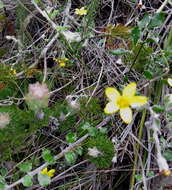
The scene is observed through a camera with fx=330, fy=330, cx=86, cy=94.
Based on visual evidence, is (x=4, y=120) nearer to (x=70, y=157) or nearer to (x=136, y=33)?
(x=70, y=157)

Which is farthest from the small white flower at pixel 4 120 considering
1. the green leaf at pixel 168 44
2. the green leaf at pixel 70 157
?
the green leaf at pixel 168 44

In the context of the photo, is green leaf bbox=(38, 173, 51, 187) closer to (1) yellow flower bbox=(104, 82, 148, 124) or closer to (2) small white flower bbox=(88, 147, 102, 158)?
(2) small white flower bbox=(88, 147, 102, 158)

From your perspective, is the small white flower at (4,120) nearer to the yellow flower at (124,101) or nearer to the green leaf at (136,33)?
the yellow flower at (124,101)

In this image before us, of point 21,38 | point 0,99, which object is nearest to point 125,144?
point 0,99

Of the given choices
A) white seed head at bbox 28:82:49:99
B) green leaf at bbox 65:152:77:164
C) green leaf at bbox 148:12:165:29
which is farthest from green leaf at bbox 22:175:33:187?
green leaf at bbox 148:12:165:29

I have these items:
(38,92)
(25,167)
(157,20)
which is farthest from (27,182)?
(157,20)

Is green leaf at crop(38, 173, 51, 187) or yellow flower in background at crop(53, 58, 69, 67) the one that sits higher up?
yellow flower in background at crop(53, 58, 69, 67)

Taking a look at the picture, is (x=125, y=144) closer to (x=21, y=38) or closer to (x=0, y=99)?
(x=0, y=99)

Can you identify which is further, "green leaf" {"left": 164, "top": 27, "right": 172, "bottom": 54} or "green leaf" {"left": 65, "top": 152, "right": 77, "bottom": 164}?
"green leaf" {"left": 164, "top": 27, "right": 172, "bottom": 54}
